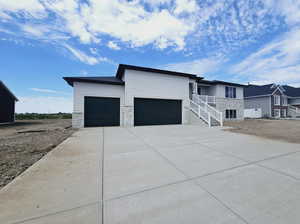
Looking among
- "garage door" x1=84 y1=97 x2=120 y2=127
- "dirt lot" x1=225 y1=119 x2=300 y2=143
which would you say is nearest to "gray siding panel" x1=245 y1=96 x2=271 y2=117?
"dirt lot" x1=225 y1=119 x2=300 y2=143

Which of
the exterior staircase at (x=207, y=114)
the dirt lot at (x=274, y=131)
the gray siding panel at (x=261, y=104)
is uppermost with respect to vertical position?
the gray siding panel at (x=261, y=104)

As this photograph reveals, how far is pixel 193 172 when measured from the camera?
284 cm

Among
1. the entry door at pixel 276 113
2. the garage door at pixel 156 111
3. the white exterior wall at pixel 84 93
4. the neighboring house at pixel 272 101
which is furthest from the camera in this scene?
the entry door at pixel 276 113

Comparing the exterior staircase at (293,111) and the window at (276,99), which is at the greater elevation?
the window at (276,99)

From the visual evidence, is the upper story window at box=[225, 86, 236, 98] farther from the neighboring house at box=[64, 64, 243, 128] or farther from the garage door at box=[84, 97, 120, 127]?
the garage door at box=[84, 97, 120, 127]

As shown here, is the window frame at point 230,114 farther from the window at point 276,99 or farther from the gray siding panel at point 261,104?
the window at point 276,99

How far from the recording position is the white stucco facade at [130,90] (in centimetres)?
1070

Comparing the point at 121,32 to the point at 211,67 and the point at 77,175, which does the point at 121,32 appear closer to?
the point at 77,175

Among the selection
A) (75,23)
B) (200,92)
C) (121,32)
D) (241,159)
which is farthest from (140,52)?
(241,159)

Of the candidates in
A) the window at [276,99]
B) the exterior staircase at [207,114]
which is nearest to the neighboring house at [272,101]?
the window at [276,99]

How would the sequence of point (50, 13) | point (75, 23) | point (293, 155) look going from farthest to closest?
1. point (75, 23)
2. point (50, 13)
3. point (293, 155)

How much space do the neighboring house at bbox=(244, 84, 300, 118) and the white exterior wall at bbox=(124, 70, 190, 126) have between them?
67.6 ft

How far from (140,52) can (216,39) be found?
802 cm

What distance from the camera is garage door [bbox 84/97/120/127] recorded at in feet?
36.1
